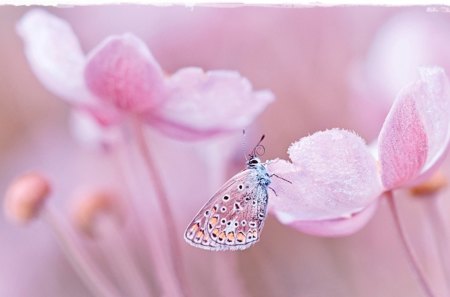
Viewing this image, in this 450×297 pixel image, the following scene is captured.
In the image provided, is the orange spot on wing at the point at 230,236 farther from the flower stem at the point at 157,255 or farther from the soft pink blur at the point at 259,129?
the soft pink blur at the point at 259,129

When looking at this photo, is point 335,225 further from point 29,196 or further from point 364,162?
point 29,196

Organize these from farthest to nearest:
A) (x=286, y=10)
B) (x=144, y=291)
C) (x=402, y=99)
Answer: (x=286, y=10) → (x=144, y=291) → (x=402, y=99)

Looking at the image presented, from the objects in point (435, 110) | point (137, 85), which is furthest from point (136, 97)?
A: point (435, 110)

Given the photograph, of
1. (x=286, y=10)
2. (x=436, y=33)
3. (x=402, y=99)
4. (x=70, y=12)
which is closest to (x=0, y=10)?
(x=70, y=12)

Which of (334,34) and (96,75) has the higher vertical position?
(334,34)

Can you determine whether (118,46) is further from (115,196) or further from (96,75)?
(115,196)
